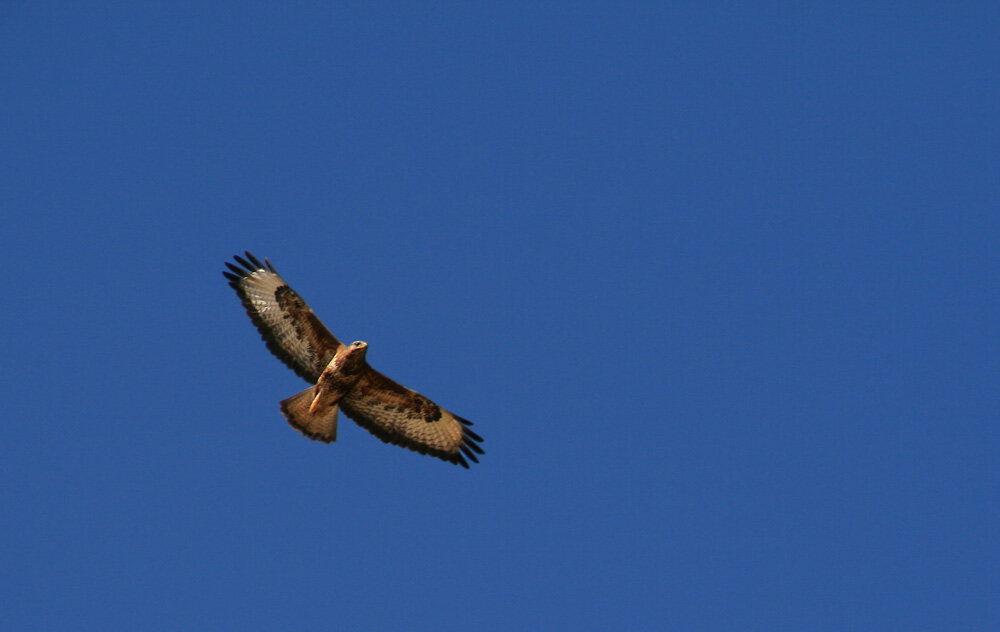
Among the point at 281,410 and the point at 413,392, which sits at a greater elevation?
the point at 413,392

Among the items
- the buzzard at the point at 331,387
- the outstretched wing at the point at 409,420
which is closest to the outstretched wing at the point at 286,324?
the buzzard at the point at 331,387

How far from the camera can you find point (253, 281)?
14.3 m

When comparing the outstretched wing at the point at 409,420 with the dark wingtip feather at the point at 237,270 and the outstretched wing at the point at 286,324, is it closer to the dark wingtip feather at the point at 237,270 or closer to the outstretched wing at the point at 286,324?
the outstretched wing at the point at 286,324

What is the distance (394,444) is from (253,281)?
3012 mm

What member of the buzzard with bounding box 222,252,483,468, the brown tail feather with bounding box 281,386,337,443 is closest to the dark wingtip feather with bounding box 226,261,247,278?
the buzzard with bounding box 222,252,483,468

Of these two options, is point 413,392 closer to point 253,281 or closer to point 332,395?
point 332,395

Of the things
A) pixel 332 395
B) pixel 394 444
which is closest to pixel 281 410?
pixel 332 395

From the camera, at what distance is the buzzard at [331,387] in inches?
545

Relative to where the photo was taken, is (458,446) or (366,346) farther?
(458,446)

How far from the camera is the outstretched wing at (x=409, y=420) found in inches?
560

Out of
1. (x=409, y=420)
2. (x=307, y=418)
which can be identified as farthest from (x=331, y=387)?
(x=409, y=420)

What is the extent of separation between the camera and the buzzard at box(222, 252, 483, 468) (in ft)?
45.4

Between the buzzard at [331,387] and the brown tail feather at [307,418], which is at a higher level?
the buzzard at [331,387]

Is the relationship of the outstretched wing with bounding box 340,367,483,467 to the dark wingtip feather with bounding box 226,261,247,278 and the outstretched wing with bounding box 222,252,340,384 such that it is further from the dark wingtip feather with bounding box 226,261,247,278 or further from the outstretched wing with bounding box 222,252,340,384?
the dark wingtip feather with bounding box 226,261,247,278
